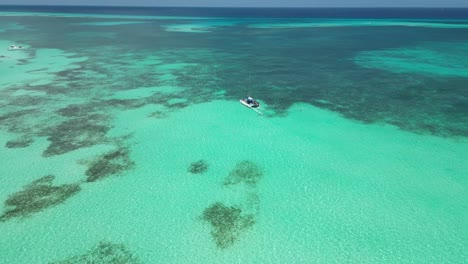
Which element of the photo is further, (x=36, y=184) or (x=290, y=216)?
(x=36, y=184)

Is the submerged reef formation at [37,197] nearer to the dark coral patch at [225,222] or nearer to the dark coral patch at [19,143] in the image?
the dark coral patch at [19,143]

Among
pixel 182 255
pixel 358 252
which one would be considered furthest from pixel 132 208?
pixel 358 252

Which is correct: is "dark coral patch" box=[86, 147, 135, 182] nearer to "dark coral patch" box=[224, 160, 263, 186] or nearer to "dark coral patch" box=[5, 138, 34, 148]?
"dark coral patch" box=[5, 138, 34, 148]

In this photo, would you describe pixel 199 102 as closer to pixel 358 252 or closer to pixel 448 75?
pixel 358 252


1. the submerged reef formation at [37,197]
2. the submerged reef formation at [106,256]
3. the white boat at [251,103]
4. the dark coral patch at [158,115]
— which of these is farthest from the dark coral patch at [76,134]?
the white boat at [251,103]

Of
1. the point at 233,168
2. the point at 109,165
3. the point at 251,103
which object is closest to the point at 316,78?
the point at 251,103
